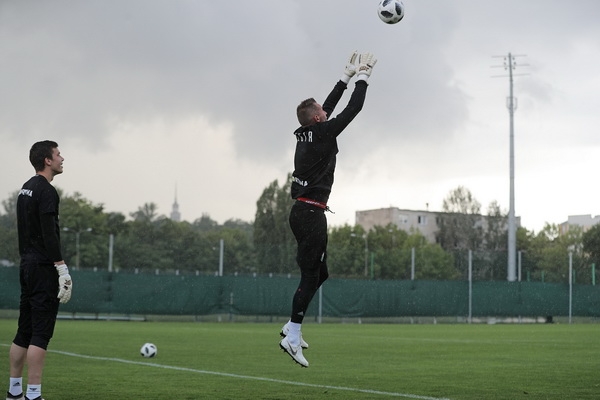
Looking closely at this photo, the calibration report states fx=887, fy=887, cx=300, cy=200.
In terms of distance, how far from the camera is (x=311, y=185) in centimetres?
940

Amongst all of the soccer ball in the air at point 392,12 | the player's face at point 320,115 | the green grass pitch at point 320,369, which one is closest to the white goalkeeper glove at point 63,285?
the green grass pitch at point 320,369

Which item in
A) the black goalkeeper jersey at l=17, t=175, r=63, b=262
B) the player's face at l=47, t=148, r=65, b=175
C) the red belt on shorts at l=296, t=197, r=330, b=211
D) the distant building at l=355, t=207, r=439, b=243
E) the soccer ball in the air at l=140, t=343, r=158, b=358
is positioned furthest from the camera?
the distant building at l=355, t=207, r=439, b=243

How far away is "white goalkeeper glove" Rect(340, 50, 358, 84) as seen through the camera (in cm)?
991

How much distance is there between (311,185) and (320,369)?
5764 millimetres

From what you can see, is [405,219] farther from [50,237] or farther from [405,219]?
[50,237]

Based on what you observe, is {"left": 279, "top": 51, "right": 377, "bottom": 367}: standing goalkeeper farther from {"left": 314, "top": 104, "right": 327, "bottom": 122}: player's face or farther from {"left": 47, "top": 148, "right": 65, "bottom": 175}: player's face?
{"left": 47, "top": 148, "right": 65, "bottom": 175}: player's face

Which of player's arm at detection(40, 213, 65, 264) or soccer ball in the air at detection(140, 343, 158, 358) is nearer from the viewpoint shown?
player's arm at detection(40, 213, 65, 264)

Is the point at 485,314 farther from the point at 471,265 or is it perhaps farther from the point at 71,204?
the point at 71,204

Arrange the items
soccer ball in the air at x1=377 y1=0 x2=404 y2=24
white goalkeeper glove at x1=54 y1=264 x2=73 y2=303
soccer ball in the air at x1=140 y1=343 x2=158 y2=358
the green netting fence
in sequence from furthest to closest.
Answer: the green netting fence
soccer ball in the air at x1=140 y1=343 x2=158 y2=358
soccer ball in the air at x1=377 y1=0 x2=404 y2=24
white goalkeeper glove at x1=54 y1=264 x2=73 y2=303

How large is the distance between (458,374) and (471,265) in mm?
28233

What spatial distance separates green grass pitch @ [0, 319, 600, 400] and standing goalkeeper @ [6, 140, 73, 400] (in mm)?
1191

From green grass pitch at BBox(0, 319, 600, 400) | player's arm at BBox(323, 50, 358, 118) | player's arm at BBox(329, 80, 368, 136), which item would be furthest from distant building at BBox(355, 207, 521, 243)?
player's arm at BBox(329, 80, 368, 136)

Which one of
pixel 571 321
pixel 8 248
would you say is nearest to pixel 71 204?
pixel 8 248

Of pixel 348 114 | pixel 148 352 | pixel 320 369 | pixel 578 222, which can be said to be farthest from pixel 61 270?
pixel 578 222
